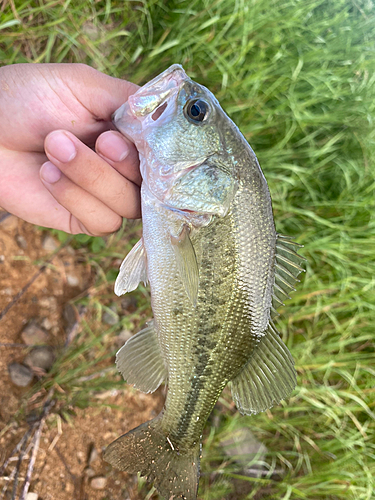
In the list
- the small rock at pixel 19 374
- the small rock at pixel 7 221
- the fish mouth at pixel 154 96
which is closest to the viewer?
the fish mouth at pixel 154 96

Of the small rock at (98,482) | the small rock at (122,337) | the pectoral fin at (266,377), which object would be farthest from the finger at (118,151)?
the small rock at (98,482)

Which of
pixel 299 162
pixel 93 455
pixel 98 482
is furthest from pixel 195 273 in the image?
pixel 299 162

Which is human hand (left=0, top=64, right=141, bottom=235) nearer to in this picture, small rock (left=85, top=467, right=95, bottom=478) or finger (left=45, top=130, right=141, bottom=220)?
finger (left=45, top=130, right=141, bottom=220)

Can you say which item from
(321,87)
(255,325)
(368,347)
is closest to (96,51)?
(321,87)

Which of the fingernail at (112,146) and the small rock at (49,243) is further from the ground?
the fingernail at (112,146)

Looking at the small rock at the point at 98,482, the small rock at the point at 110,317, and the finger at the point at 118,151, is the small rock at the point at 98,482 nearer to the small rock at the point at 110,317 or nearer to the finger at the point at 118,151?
the small rock at the point at 110,317

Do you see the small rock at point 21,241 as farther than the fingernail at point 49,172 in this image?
Yes

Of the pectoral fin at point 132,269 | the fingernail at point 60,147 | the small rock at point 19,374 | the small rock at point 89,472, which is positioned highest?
the fingernail at point 60,147

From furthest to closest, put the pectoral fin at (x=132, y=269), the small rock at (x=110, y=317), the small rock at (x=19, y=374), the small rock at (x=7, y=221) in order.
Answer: the small rock at (x=110, y=317) → the small rock at (x=7, y=221) → the small rock at (x=19, y=374) → the pectoral fin at (x=132, y=269)
